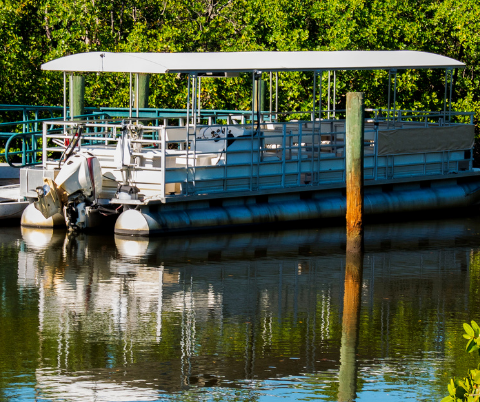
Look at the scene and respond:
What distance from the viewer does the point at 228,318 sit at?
12.4 meters

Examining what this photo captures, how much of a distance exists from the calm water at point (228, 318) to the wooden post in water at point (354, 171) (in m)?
0.47

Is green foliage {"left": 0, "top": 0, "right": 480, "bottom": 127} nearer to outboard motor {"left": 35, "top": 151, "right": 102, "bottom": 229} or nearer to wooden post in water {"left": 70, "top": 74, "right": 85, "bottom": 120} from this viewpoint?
wooden post in water {"left": 70, "top": 74, "right": 85, "bottom": 120}

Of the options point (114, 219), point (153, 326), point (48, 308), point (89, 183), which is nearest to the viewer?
point (153, 326)

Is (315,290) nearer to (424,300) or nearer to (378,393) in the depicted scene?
(424,300)

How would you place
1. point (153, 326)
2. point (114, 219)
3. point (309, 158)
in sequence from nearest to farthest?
point (153, 326) < point (114, 219) < point (309, 158)

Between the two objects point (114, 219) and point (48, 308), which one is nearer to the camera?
point (48, 308)

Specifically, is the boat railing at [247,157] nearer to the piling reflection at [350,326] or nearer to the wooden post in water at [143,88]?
the wooden post in water at [143,88]

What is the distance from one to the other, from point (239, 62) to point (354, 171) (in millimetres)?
4353

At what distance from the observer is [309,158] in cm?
2120

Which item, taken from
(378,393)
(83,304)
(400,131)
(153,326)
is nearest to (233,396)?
(378,393)

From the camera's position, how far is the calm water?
31.9 ft

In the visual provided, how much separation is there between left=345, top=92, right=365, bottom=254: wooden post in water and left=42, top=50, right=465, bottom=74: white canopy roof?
3088 mm

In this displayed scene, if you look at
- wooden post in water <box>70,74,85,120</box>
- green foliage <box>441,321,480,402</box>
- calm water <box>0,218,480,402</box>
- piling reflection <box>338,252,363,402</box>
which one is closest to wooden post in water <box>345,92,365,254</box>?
piling reflection <box>338,252,363,402</box>

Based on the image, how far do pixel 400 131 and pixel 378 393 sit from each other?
521 inches
